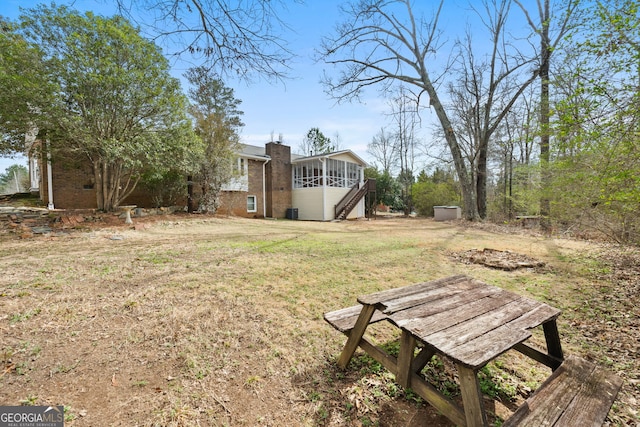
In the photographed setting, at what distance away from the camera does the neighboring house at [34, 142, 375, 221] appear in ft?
56.4

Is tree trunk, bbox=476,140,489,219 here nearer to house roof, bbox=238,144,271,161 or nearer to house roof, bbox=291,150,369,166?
house roof, bbox=291,150,369,166

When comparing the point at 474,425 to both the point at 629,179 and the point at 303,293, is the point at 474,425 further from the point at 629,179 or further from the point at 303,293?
the point at 629,179

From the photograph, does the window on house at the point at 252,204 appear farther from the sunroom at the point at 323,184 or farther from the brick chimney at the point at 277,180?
the sunroom at the point at 323,184

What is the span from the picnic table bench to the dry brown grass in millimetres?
277

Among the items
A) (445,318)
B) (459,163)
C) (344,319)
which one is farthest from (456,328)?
(459,163)

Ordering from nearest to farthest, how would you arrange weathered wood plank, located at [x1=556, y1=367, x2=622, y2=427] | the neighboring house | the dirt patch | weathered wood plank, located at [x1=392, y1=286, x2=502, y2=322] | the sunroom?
weathered wood plank, located at [x1=556, y1=367, x2=622, y2=427] < weathered wood plank, located at [x1=392, y1=286, x2=502, y2=322] < the dirt patch < the neighboring house < the sunroom

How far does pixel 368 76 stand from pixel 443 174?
15.2m

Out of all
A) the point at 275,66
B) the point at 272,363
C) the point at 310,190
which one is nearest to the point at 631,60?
the point at 275,66

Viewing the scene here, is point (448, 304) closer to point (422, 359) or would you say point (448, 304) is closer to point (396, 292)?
point (396, 292)

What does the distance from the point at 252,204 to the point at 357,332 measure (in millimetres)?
16922

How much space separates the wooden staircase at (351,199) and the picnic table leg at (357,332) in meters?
16.0

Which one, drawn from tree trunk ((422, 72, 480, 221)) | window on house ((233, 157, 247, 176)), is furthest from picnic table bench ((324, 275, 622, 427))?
window on house ((233, 157, 247, 176))

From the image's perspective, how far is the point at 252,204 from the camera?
18219mm

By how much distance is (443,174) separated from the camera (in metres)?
25.7
